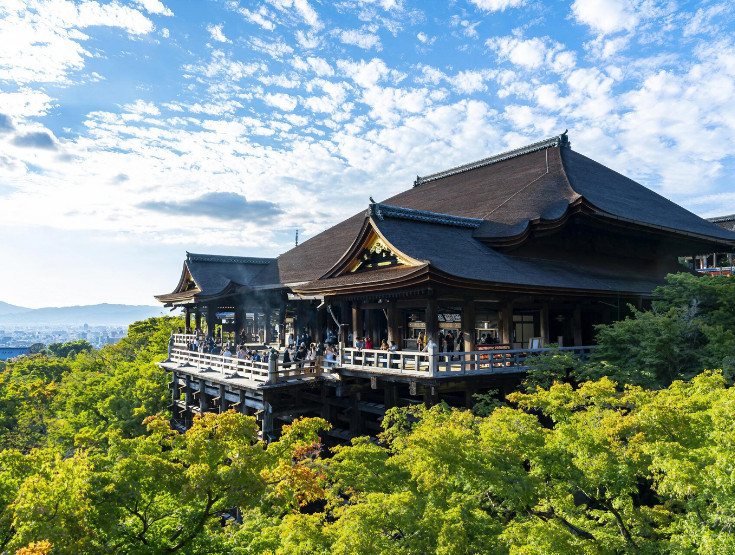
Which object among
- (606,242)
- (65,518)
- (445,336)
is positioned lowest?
(65,518)

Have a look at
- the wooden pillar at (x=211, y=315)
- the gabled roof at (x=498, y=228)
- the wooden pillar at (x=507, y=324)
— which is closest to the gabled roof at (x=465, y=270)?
the gabled roof at (x=498, y=228)

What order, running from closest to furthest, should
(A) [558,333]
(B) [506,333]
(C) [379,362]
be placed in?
1. (C) [379,362]
2. (B) [506,333]
3. (A) [558,333]

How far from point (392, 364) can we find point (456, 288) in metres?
3.49

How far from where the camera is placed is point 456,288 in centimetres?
1628

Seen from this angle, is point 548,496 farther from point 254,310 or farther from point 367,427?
point 254,310

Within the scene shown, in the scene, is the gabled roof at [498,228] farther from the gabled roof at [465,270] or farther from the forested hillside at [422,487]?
the forested hillside at [422,487]

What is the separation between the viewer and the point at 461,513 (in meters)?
7.88

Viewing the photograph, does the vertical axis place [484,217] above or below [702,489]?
above

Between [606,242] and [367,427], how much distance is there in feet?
49.8

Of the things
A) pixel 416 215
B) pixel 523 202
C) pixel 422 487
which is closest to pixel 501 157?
pixel 523 202

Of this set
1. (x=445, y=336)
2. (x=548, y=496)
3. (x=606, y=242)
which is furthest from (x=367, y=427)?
(x=606, y=242)

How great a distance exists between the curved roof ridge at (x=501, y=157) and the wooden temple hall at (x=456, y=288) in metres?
0.10

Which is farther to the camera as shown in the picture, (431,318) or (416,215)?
(416,215)

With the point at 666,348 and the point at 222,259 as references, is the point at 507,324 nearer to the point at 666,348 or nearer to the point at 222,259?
the point at 666,348
